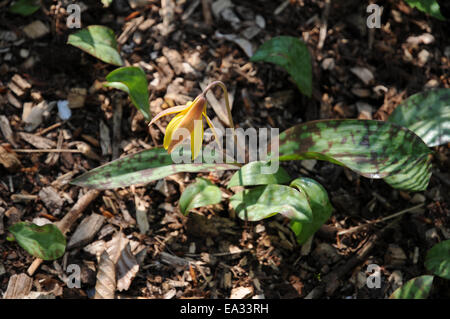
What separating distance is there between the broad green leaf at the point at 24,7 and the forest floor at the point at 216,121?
0.04 m

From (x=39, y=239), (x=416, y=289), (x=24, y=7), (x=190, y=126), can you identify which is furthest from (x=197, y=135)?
(x=24, y=7)

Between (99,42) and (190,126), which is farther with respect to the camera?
(99,42)

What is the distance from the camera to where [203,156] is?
6.66 ft

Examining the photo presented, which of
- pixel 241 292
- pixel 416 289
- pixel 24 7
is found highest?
pixel 24 7

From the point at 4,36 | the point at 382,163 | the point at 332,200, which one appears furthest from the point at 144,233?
the point at 4,36

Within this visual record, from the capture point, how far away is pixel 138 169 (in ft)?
6.49

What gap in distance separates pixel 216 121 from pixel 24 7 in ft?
3.77

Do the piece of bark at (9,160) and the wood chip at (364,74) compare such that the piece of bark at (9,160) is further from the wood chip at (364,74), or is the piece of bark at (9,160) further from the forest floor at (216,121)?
the wood chip at (364,74)

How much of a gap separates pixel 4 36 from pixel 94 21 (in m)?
0.45

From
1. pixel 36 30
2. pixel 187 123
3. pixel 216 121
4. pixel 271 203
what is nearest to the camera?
pixel 187 123

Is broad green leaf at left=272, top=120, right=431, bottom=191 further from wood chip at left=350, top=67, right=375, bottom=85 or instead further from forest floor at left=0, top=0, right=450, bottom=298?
wood chip at left=350, top=67, right=375, bottom=85

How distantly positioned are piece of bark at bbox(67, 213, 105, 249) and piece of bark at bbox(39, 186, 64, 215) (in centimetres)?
13

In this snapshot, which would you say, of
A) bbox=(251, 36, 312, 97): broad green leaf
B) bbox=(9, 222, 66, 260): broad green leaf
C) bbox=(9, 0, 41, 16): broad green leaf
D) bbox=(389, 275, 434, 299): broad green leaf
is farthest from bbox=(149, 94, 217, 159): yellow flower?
bbox=(9, 0, 41, 16): broad green leaf

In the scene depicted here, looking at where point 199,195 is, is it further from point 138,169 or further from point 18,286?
point 18,286
